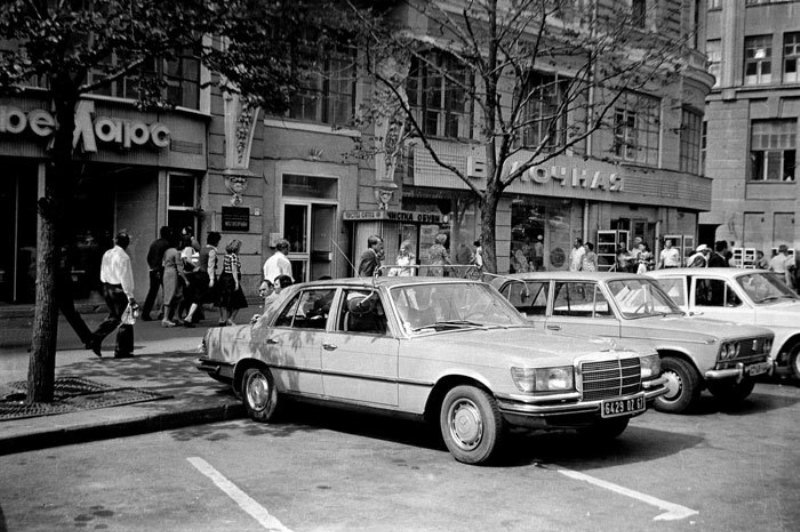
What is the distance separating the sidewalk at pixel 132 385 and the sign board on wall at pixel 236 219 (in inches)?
166

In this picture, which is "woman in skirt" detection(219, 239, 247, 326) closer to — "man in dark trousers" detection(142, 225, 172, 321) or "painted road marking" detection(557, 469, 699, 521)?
"man in dark trousers" detection(142, 225, 172, 321)

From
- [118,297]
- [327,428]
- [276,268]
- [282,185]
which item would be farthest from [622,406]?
[282,185]

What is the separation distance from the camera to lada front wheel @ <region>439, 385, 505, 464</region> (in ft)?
21.5

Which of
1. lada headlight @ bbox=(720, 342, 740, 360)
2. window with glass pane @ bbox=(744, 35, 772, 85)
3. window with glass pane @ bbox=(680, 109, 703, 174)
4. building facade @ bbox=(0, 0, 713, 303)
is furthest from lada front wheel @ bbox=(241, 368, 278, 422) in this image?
window with glass pane @ bbox=(744, 35, 772, 85)

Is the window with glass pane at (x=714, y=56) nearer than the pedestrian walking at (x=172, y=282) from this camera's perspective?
No

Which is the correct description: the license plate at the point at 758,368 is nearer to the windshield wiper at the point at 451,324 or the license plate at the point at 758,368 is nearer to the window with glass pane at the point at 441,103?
the windshield wiper at the point at 451,324

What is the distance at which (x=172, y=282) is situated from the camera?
1515 cm

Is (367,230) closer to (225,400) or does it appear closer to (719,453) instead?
(225,400)

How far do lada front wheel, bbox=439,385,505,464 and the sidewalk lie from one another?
280 centimetres

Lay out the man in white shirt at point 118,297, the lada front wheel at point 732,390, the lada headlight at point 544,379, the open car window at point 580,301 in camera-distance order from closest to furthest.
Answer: the lada headlight at point 544,379 < the lada front wheel at point 732,390 < the open car window at point 580,301 < the man in white shirt at point 118,297

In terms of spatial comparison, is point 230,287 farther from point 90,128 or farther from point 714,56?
point 714,56

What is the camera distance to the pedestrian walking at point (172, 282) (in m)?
15.1

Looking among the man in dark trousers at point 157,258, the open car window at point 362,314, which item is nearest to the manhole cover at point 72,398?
the open car window at point 362,314

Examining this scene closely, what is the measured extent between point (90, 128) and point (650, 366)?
38.8 ft
